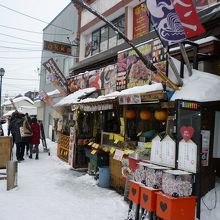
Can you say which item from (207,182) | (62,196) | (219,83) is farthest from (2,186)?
(219,83)

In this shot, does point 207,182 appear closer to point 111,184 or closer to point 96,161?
point 111,184

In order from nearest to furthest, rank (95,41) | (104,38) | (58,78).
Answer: (104,38)
(58,78)
(95,41)

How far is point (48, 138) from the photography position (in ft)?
95.1

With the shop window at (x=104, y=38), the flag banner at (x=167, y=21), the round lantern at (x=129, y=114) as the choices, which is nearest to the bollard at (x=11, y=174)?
the round lantern at (x=129, y=114)

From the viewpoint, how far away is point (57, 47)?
727 inches

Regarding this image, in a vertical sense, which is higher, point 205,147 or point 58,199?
point 205,147

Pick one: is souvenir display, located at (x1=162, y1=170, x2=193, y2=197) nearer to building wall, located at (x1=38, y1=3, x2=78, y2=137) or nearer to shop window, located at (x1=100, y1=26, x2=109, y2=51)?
shop window, located at (x1=100, y1=26, x2=109, y2=51)

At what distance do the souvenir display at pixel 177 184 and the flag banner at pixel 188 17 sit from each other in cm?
298

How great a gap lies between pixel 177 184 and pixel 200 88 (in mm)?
2602

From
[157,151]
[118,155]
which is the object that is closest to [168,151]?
[157,151]

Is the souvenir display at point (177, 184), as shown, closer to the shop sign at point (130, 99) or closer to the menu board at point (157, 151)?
the menu board at point (157, 151)

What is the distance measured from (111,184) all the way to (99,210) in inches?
102

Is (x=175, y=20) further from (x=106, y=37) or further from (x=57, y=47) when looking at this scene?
(x=57, y=47)

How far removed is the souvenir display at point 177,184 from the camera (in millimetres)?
6023
